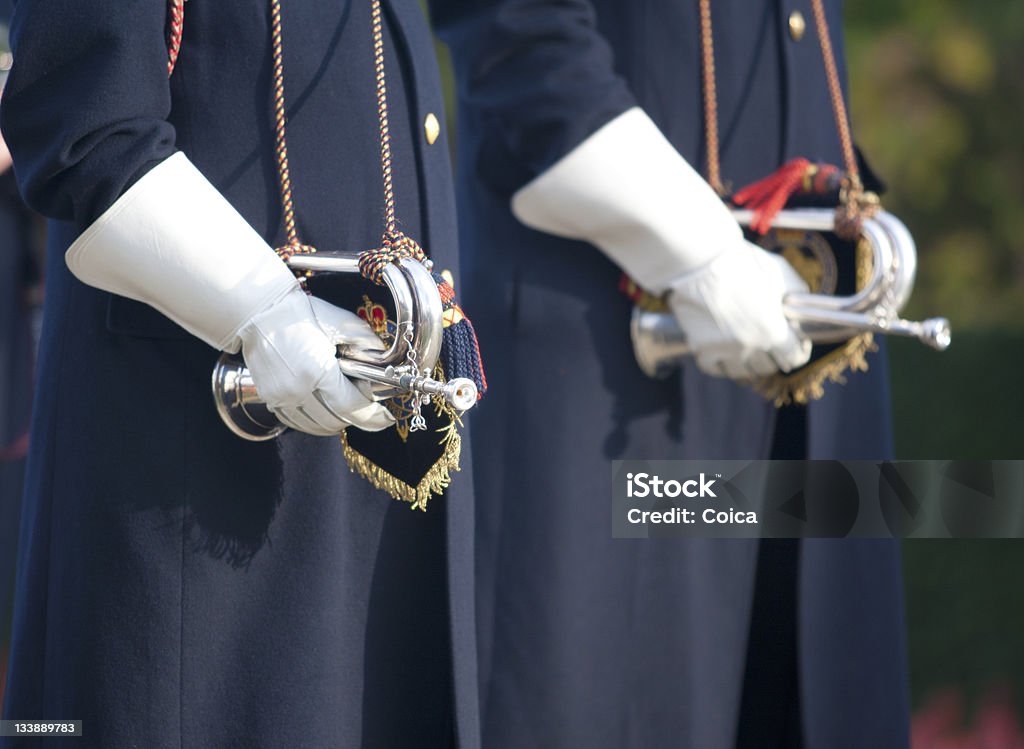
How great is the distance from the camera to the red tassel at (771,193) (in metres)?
1.97

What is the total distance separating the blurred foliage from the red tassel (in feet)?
14.2

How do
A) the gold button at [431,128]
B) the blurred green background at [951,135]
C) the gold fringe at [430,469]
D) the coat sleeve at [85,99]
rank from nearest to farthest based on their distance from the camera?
the coat sleeve at [85,99] < the gold fringe at [430,469] < the gold button at [431,128] < the blurred green background at [951,135]

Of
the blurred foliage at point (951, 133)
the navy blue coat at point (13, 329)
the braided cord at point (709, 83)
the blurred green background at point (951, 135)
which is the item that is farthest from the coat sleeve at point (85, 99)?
the blurred foliage at point (951, 133)

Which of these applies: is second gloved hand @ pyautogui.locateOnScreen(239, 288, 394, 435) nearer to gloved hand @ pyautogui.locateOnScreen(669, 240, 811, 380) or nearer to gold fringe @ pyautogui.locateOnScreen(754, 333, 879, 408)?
gloved hand @ pyautogui.locateOnScreen(669, 240, 811, 380)

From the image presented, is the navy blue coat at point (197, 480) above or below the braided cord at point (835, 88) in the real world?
below

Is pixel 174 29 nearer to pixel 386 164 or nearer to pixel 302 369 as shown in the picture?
pixel 386 164

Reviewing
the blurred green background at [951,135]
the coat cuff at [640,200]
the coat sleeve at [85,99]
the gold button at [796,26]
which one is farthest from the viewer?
the blurred green background at [951,135]

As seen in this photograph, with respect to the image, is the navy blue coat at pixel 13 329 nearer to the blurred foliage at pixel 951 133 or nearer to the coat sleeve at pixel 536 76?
the coat sleeve at pixel 536 76

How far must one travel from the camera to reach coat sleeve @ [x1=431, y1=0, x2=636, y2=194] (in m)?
1.83

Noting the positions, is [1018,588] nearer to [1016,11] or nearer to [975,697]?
[975,697]

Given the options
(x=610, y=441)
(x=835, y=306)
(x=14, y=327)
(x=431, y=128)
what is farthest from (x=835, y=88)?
(x=14, y=327)

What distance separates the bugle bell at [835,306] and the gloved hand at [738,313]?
0.03 meters

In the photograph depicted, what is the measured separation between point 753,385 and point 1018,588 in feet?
7.65

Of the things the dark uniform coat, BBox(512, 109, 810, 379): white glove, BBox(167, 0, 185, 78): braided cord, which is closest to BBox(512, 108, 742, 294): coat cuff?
BBox(512, 109, 810, 379): white glove
